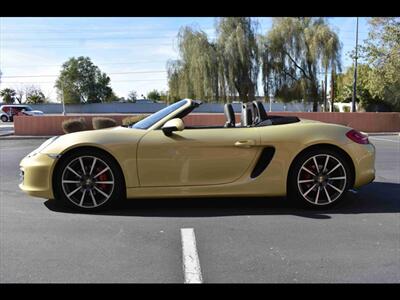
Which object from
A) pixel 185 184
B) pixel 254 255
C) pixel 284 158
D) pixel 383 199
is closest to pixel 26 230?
pixel 185 184

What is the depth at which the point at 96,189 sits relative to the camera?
478cm

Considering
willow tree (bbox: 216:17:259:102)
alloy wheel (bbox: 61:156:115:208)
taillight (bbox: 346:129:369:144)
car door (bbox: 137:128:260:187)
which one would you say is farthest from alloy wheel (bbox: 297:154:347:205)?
willow tree (bbox: 216:17:259:102)

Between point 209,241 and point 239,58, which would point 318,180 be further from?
point 239,58

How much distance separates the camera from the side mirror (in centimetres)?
475

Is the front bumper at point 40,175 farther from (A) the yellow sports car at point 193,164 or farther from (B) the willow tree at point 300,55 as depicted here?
(B) the willow tree at point 300,55

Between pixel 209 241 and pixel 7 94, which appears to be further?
pixel 7 94

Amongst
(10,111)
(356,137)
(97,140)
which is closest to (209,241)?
(97,140)

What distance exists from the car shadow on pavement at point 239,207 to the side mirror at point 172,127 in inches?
36.3

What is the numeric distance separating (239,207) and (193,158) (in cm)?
84

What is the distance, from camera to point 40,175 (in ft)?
15.5

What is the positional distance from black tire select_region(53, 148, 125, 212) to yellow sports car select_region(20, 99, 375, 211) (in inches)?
0.4

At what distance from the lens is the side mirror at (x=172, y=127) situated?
4754mm

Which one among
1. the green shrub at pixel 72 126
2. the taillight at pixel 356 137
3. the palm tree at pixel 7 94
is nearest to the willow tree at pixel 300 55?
the green shrub at pixel 72 126
